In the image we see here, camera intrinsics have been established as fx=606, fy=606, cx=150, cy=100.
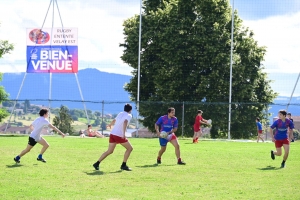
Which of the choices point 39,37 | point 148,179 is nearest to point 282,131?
point 148,179

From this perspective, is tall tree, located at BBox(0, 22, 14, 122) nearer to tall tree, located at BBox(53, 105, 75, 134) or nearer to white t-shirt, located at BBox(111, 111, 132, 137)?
tall tree, located at BBox(53, 105, 75, 134)

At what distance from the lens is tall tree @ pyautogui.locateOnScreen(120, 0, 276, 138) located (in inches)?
1911

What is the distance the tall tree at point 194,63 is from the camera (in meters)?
48.5

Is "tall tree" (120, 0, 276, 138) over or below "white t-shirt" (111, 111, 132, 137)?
over

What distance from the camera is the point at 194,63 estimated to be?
50375mm

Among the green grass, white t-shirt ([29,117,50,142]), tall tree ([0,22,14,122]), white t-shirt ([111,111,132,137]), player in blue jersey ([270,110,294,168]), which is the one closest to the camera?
the green grass

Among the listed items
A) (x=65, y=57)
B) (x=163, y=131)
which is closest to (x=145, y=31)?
(x=65, y=57)

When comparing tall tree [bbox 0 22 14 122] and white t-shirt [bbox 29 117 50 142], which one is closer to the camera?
white t-shirt [bbox 29 117 50 142]

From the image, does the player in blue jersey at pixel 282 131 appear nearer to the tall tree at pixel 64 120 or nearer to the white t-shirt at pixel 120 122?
the white t-shirt at pixel 120 122

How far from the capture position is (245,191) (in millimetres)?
12531

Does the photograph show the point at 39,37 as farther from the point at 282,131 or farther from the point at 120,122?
the point at 120,122

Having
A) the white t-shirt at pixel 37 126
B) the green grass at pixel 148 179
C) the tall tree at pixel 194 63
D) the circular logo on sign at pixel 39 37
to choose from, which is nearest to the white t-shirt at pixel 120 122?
the green grass at pixel 148 179

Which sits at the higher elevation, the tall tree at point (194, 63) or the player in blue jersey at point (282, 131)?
the tall tree at point (194, 63)

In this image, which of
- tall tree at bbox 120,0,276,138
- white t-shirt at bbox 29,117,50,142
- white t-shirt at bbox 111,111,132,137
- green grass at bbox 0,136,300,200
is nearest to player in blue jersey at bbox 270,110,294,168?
green grass at bbox 0,136,300,200
